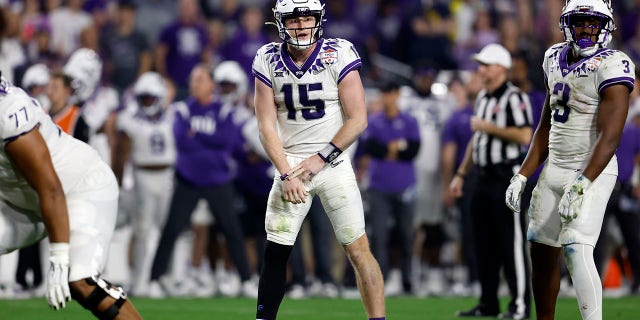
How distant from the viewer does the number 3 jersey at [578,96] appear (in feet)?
19.2

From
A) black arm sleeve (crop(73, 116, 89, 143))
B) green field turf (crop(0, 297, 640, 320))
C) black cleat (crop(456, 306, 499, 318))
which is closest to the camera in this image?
Answer: green field turf (crop(0, 297, 640, 320))

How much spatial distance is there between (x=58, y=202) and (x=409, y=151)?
704 cm

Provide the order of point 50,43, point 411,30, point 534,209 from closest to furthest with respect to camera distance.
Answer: point 534,209 → point 50,43 → point 411,30

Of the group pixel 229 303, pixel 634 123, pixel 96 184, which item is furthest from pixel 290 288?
pixel 96 184

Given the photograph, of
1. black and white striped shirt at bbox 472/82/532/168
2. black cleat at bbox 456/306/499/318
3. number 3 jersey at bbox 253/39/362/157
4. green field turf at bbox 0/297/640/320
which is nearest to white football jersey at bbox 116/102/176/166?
green field turf at bbox 0/297/640/320

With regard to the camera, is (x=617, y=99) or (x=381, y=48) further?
(x=381, y=48)

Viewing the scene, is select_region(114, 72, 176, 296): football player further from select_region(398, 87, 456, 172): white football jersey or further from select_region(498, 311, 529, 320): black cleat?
select_region(498, 311, 529, 320): black cleat

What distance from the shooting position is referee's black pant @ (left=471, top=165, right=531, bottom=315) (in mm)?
8695

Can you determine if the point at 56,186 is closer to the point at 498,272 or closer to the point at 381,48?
the point at 498,272

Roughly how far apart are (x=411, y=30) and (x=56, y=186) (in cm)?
1104

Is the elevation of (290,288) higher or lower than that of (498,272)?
lower

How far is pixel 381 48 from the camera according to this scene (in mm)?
A: 16125

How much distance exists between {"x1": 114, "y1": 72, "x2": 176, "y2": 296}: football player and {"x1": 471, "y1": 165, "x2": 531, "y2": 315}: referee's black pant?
4020mm

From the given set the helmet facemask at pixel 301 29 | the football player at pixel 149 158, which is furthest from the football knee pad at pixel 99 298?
the football player at pixel 149 158
